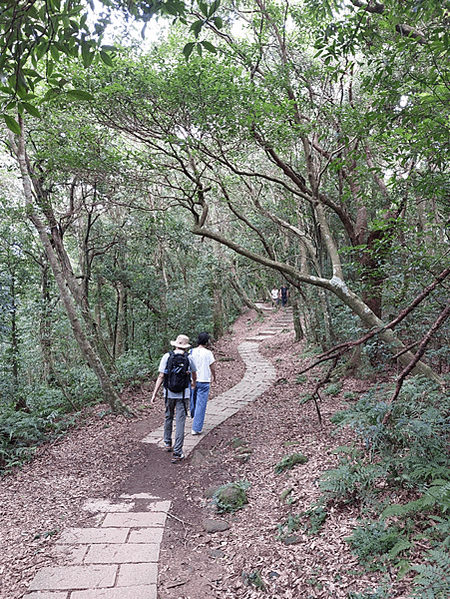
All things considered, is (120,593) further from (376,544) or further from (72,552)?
(376,544)

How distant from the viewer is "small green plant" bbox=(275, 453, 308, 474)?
5176 mm

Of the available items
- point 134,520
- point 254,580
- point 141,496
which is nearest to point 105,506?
point 141,496

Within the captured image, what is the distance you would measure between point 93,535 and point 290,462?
8.26 feet

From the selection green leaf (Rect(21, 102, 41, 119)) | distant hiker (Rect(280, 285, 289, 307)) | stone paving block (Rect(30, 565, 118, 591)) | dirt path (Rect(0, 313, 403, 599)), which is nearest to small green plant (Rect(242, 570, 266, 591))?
dirt path (Rect(0, 313, 403, 599))

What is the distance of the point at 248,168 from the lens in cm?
915

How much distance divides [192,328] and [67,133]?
7.28m

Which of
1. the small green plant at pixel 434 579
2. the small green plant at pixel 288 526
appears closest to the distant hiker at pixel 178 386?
the small green plant at pixel 288 526

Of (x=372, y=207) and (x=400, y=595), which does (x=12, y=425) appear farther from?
(x=372, y=207)

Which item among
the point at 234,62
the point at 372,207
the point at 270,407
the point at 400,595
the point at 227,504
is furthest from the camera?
the point at 372,207

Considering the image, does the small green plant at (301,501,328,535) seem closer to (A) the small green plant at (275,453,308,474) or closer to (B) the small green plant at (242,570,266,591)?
(B) the small green plant at (242,570,266,591)

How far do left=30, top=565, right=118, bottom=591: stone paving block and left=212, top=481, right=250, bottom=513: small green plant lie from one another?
1.45 metres

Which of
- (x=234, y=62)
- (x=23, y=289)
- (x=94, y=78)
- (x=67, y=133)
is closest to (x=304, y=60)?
(x=234, y=62)

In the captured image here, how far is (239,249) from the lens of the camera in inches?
276

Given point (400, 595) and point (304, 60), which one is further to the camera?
point (304, 60)
